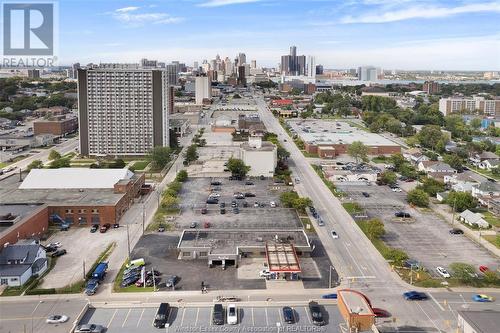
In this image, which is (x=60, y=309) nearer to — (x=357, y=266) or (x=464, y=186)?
(x=357, y=266)

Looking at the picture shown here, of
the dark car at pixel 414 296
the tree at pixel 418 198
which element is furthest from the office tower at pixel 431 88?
the dark car at pixel 414 296

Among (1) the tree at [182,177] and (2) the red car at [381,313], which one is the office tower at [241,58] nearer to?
(1) the tree at [182,177]

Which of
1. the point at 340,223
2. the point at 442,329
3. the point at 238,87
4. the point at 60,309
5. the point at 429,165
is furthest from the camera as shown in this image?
the point at 238,87

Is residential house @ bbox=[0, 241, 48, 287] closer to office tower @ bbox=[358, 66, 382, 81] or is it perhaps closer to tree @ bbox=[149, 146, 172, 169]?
tree @ bbox=[149, 146, 172, 169]

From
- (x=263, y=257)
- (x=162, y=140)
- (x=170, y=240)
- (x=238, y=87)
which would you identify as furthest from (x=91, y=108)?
(x=238, y=87)

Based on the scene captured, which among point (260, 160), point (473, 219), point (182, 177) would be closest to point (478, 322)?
point (473, 219)

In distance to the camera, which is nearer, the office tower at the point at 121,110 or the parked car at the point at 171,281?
the parked car at the point at 171,281
